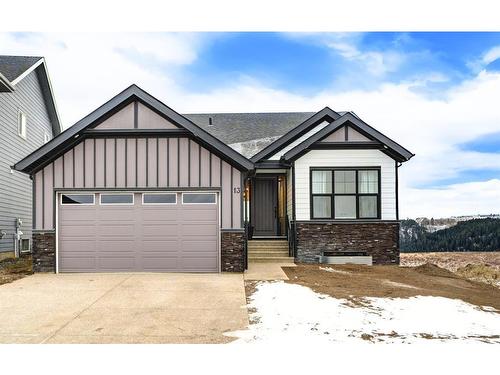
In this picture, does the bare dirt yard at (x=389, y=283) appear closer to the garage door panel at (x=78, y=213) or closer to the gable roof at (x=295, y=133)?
the gable roof at (x=295, y=133)

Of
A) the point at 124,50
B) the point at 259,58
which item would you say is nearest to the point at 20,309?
the point at 124,50

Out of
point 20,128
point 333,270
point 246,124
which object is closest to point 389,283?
point 333,270

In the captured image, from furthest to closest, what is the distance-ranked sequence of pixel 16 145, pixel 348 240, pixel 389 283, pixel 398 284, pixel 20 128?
1. pixel 20 128
2. pixel 16 145
3. pixel 348 240
4. pixel 389 283
5. pixel 398 284

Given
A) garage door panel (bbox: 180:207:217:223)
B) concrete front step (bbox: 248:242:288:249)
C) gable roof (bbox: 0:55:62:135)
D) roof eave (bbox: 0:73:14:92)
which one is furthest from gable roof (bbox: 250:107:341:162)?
gable roof (bbox: 0:55:62:135)

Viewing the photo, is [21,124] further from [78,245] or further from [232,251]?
[232,251]

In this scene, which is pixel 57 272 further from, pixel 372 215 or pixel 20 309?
pixel 372 215

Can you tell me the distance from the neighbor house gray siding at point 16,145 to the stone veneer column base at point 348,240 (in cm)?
1123

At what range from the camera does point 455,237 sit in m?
29.1

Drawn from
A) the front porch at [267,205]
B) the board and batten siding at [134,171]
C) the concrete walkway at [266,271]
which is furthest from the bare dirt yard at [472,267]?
the board and batten siding at [134,171]

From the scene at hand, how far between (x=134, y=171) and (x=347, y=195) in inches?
285

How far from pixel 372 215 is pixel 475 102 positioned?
5.22 meters

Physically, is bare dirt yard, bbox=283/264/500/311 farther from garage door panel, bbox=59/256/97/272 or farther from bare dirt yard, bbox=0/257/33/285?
bare dirt yard, bbox=0/257/33/285

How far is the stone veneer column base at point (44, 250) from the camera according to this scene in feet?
39.7

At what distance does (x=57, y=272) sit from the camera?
39.8 ft
